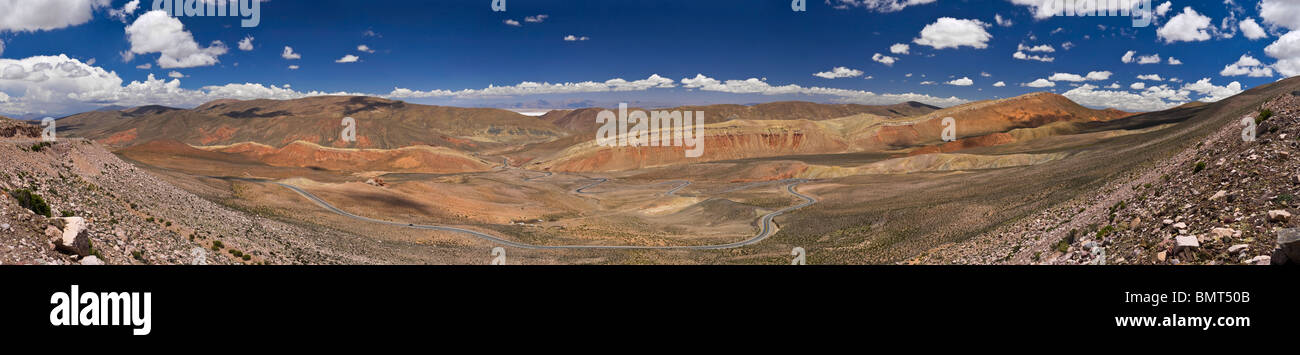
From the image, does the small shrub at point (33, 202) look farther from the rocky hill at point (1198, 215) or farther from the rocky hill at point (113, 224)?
the rocky hill at point (1198, 215)

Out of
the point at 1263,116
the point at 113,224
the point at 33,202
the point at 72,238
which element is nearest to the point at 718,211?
the point at 1263,116

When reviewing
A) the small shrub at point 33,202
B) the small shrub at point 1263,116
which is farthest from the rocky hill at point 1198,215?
the small shrub at point 33,202

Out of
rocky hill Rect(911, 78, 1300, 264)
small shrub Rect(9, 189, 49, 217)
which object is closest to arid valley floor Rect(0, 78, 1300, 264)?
rocky hill Rect(911, 78, 1300, 264)

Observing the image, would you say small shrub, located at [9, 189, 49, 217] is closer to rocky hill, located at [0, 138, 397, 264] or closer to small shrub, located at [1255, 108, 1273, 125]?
rocky hill, located at [0, 138, 397, 264]

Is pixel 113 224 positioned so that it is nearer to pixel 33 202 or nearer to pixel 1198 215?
pixel 33 202

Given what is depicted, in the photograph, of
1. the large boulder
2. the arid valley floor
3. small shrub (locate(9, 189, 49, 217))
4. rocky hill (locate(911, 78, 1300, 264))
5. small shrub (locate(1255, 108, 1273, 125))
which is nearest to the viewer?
rocky hill (locate(911, 78, 1300, 264))

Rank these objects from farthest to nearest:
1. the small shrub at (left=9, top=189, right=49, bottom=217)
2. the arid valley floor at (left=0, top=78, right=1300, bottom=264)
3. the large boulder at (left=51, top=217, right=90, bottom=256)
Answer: the small shrub at (left=9, top=189, right=49, bottom=217)
the arid valley floor at (left=0, top=78, right=1300, bottom=264)
the large boulder at (left=51, top=217, right=90, bottom=256)

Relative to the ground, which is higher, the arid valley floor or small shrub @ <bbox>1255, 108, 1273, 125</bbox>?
small shrub @ <bbox>1255, 108, 1273, 125</bbox>

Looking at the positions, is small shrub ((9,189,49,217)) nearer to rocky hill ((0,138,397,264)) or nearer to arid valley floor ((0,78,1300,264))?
rocky hill ((0,138,397,264))

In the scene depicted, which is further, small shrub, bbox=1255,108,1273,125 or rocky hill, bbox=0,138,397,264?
small shrub, bbox=1255,108,1273,125
